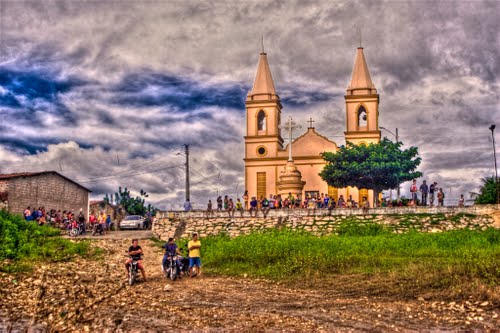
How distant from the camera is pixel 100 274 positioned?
67.7 ft

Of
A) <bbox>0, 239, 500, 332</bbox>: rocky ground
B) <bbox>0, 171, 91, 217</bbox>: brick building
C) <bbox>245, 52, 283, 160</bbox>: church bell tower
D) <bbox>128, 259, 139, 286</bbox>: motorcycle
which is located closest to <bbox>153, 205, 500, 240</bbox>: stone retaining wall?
<bbox>0, 171, 91, 217</bbox>: brick building

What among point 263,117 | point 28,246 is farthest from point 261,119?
point 28,246

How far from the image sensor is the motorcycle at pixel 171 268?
61.5ft

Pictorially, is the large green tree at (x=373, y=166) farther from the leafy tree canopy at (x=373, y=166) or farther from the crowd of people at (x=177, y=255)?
the crowd of people at (x=177, y=255)

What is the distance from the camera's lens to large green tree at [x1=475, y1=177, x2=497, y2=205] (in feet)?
136

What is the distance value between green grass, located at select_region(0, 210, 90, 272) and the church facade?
2038cm

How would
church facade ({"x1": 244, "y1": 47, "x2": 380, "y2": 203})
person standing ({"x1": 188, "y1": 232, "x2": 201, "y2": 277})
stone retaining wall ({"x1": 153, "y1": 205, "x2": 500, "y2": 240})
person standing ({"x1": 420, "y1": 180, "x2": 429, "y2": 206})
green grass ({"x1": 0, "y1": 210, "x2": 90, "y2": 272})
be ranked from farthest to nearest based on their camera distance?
church facade ({"x1": 244, "y1": 47, "x2": 380, "y2": 203}) → person standing ({"x1": 420, "y1": 180, "x2": 429, "y2": 206}) → stone retaining wall ({"x1": 153, "y1": 205, "x2": 500, "y2": 240}) → green grass ({"x1": 0, "y1": 210, "x2": 90, "y2": 272}) → person standing ({"x1": 188, "y1": 232, "x2": 201, "y2": 277})

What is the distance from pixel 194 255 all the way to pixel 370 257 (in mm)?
6083

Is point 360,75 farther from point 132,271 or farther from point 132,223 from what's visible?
point 132,271

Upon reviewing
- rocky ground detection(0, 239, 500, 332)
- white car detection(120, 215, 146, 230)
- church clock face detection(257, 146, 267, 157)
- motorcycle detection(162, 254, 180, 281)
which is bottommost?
rocky ground detection(0, 239, 500, 332)

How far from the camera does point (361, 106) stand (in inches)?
1870

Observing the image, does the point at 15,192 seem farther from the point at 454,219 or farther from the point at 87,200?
the point at 454,219

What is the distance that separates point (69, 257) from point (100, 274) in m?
4.41

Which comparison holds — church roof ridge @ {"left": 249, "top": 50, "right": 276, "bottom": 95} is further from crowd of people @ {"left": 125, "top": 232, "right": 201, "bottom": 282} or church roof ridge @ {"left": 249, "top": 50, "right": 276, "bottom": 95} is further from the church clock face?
crowd of people @ {"left": 125, "top": 232, "right": 201, "bottom": 282}
